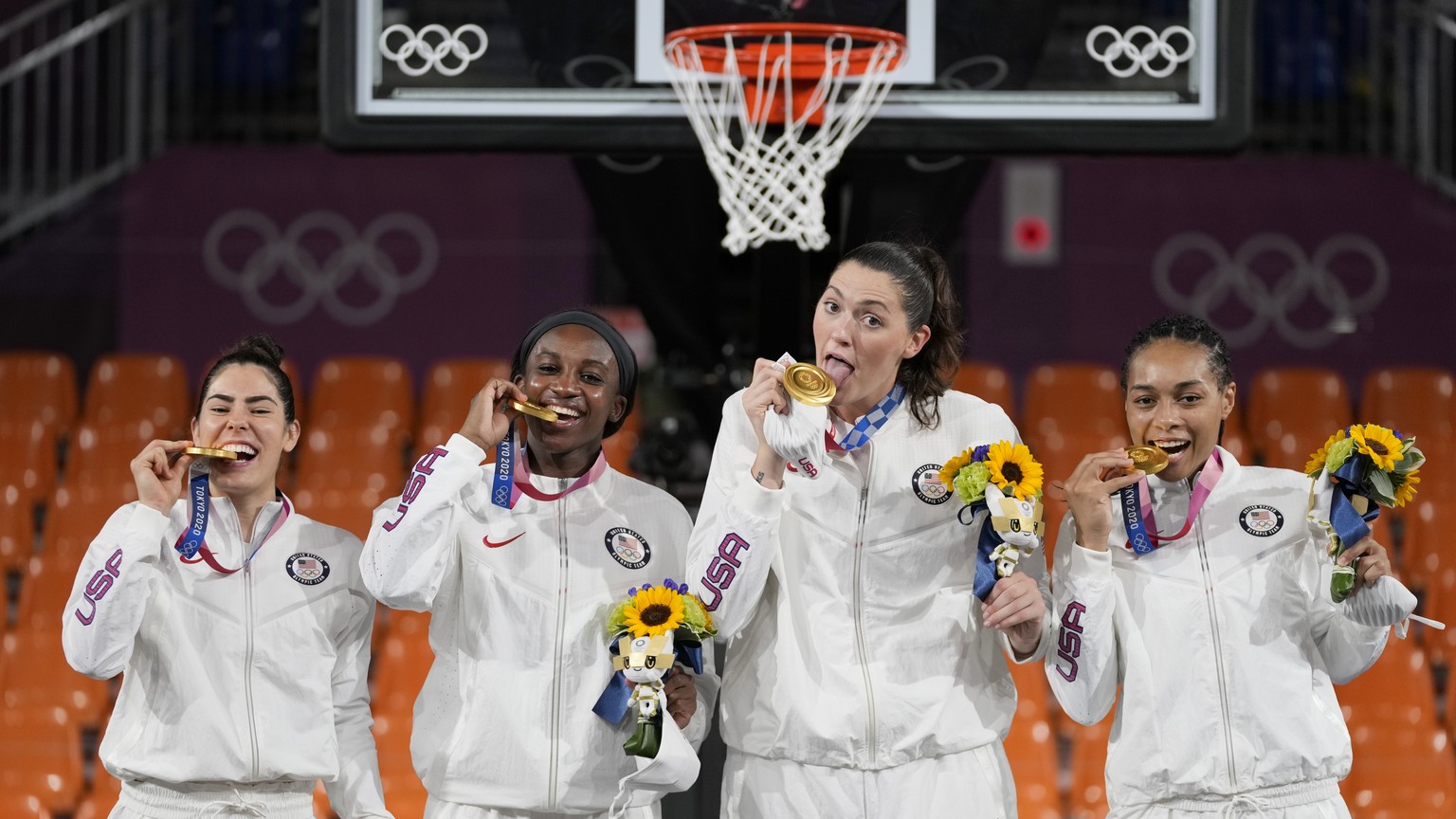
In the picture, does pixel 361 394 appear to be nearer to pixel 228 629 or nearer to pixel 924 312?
pixel 228 629

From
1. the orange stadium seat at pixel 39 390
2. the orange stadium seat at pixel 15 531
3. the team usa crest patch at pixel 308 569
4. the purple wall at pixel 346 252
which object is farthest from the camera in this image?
the purple wall at pixel 346 252

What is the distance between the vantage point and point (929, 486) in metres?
3.36

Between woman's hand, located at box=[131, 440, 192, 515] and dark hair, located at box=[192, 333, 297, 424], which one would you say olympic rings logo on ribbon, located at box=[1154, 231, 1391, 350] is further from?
woman's hand, located at box=[131, 440, 192, 515]

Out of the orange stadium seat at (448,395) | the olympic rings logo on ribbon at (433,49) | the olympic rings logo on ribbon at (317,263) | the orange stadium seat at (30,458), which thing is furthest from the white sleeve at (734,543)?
the olympic rings logo on ribbon at (317,263)

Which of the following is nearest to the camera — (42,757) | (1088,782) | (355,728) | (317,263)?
(355,728)

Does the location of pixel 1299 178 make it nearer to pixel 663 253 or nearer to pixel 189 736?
pixel 663 253

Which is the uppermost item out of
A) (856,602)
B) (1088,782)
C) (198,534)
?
(198,534)

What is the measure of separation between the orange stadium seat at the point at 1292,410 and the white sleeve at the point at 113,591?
5518 mm

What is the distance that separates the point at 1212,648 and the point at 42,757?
4322 mm

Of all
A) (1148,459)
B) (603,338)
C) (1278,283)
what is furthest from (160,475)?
Answer: (1278,283)

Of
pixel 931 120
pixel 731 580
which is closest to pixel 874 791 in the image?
pixel 731 580

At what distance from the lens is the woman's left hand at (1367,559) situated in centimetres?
328

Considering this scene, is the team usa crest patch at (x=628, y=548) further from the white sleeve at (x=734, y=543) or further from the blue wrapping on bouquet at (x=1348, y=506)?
the blue wrapping on bouquet at (x=1348, y=506)

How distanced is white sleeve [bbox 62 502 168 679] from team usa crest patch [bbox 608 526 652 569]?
0.94 metres
